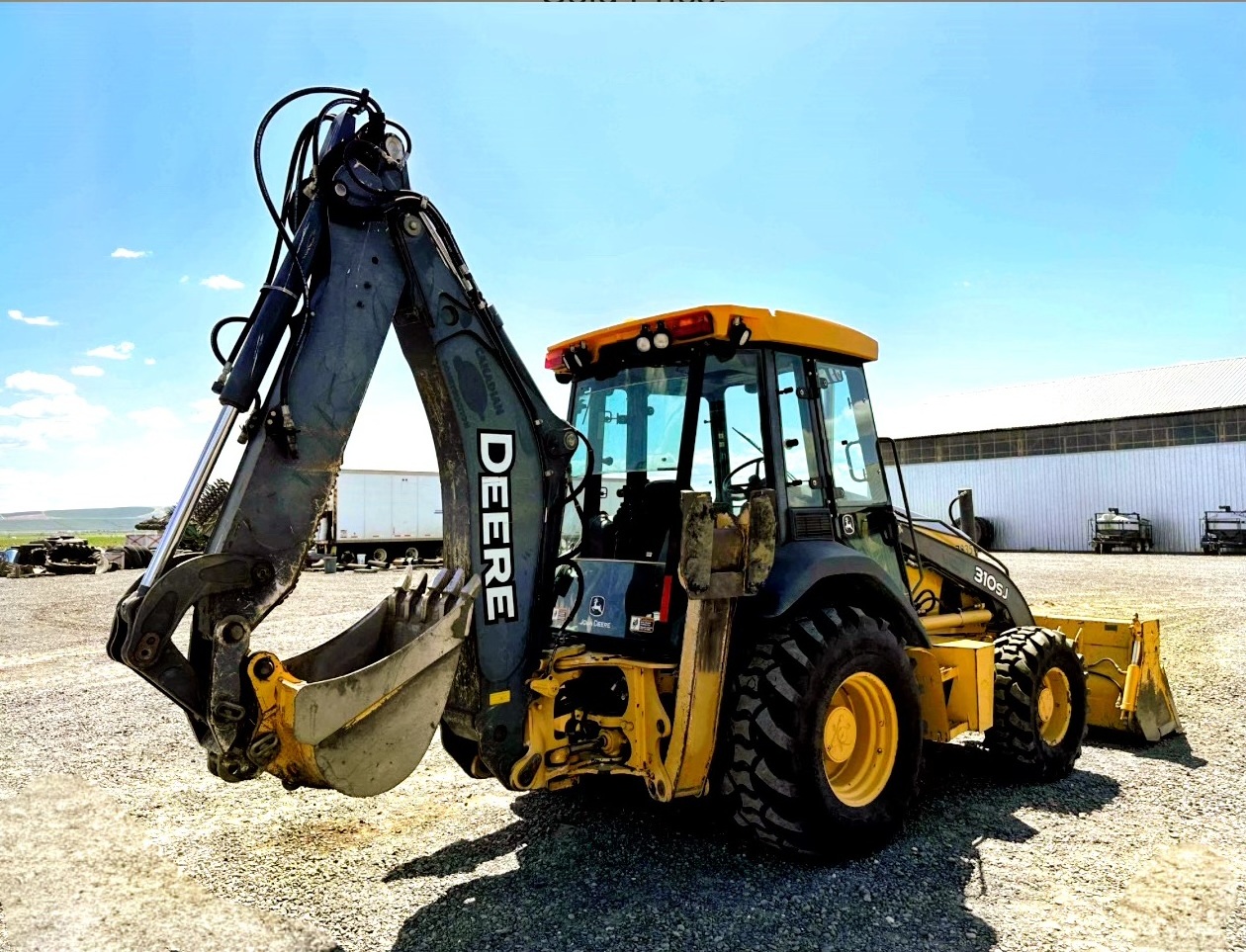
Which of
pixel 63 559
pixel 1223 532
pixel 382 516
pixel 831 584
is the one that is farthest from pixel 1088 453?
pixel 63 559

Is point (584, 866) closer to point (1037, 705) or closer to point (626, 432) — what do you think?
point (626, 432)

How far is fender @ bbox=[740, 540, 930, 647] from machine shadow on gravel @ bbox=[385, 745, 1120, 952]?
3.81 ft

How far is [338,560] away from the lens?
3003cm

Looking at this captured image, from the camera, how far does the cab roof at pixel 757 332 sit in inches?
179

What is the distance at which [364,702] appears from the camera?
3414 mm

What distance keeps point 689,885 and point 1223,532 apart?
3125 centimetres

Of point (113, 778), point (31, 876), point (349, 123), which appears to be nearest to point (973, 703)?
point (349, 123)

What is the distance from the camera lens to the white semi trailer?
29.9m

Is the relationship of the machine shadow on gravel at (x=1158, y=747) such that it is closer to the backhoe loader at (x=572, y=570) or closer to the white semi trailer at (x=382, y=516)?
the backhoe loader at (x=572, y=570)

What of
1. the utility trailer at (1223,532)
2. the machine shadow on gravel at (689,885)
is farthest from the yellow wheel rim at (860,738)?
the utility trailer at (1223,532)

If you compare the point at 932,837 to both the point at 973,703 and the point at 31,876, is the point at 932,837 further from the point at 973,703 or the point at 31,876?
the point at 31,876

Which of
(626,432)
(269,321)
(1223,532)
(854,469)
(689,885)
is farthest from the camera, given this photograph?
(1223,532)

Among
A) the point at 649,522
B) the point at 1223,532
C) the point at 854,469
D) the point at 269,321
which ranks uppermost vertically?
the point at 269,321

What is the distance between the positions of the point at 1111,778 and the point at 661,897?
3.59 metres
